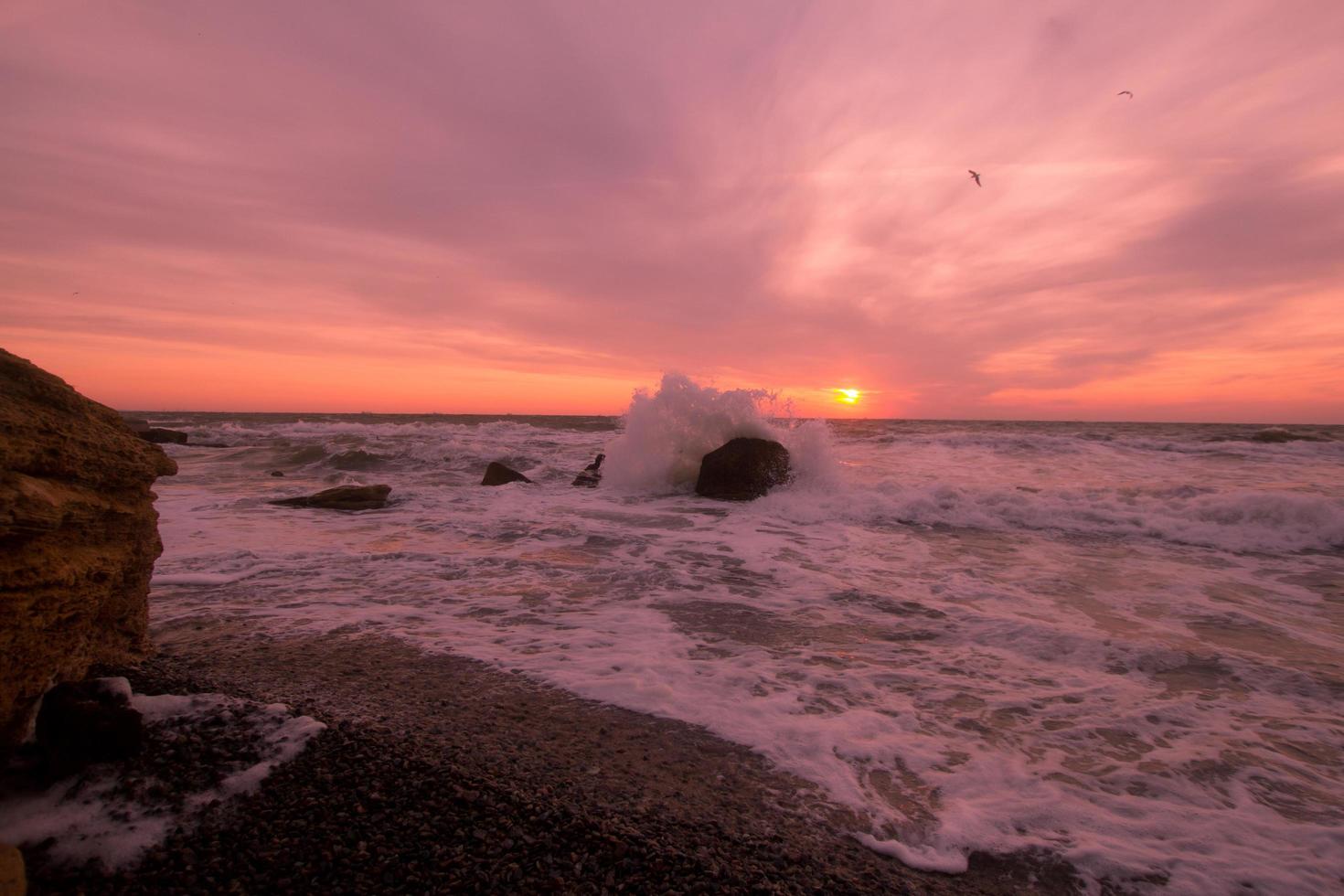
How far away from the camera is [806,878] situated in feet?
6.72

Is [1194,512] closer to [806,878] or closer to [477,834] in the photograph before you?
[806,878]

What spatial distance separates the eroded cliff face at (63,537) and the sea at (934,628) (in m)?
1.50

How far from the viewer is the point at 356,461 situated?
741 inches

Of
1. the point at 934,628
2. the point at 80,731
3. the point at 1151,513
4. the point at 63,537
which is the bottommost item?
the point at 934,628

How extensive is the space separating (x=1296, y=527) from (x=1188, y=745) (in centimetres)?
798

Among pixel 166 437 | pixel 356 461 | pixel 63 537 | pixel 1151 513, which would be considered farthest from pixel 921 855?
pixel 166 437

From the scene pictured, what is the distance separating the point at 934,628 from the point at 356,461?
18413 millimetres

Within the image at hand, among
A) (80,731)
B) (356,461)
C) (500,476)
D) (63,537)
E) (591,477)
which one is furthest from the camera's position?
(356,461)

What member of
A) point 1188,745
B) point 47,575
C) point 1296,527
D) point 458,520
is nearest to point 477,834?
point 47,575

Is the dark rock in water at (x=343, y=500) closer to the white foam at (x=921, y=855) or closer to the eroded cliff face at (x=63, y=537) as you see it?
the eroded cliff face at (x=63, y=537)

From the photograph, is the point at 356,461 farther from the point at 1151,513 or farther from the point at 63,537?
the point at 1151,513

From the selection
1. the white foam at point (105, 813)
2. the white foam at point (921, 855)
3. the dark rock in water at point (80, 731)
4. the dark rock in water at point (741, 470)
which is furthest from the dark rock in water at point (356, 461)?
the white foam at point (921, 855)

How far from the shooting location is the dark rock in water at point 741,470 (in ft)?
39.9

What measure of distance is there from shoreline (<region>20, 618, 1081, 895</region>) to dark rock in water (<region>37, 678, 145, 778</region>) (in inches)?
21.4
